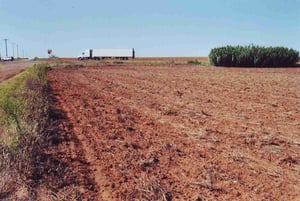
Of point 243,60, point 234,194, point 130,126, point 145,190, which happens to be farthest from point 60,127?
point 243,60

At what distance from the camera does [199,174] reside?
4816 mm

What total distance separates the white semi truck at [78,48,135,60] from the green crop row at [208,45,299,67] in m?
47.8

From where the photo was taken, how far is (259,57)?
1534 inches

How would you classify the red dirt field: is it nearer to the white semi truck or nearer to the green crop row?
the green crop row

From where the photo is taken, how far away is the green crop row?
1544 inches

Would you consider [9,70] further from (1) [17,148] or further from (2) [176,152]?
(2) [176,152]

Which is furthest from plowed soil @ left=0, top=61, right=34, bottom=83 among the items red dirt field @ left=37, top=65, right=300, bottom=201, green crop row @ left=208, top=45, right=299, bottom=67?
green crop row @ left=208, top=45, right=299, bottom=67

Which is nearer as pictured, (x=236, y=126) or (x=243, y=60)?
(x=236, y=126)

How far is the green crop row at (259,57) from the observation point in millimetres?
39219

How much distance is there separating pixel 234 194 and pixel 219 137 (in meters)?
2.58

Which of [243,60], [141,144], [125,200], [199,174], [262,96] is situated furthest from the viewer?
[243,60]

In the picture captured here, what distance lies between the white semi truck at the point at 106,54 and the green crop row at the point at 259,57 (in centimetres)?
4783

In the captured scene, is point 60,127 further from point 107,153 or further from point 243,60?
point 243,60

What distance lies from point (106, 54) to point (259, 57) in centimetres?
5199
